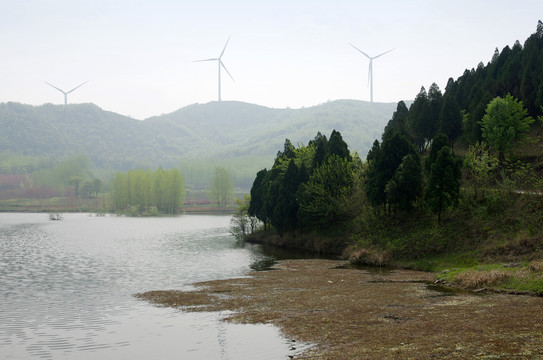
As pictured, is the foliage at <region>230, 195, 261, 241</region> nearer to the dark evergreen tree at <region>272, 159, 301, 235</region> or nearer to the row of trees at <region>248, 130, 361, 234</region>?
the row of trees at <region>248, 130, 361, 234</region>

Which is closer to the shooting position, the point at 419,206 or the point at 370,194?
the point at 419,206

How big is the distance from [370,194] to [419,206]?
6.80 meters

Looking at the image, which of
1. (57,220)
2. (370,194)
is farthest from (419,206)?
(57,220)

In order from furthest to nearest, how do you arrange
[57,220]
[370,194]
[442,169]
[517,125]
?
[57,220] → [517,125] → [370,194] → [442,169]

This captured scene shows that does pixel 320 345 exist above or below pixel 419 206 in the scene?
below

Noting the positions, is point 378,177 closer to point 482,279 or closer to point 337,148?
point 337,148

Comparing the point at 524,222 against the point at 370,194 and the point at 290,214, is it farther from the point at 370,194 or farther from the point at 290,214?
the point at 290,214

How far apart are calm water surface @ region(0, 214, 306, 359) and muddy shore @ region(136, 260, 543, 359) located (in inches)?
88.5

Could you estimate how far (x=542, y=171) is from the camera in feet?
216

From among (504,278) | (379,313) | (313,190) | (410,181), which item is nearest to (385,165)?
(410,181)

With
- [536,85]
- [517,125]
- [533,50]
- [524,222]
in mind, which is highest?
[533,50]

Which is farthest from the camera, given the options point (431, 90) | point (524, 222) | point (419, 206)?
point (431, 90)

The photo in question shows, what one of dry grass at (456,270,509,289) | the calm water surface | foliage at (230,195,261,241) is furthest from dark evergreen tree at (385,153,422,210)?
foliage at (230,195,261,241)

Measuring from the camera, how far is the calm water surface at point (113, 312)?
77.4ft
